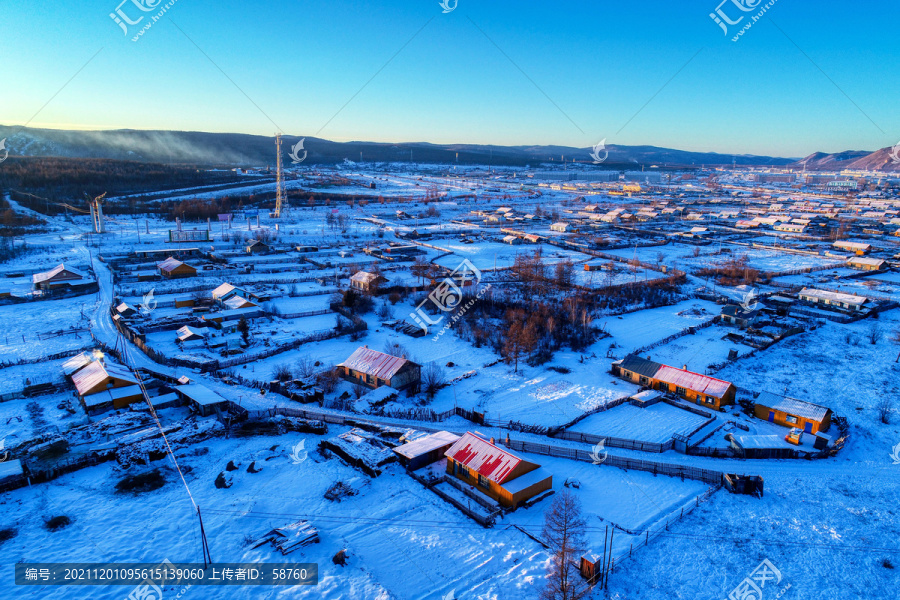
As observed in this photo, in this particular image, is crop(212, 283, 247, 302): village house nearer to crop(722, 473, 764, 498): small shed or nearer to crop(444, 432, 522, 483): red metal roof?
crop(444, 432, 522, 483): red metal roof

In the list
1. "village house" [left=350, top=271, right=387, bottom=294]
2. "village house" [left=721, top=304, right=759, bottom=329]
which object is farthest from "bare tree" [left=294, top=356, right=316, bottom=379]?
"village house" [left=721, top=304, right=759, bottom=329]

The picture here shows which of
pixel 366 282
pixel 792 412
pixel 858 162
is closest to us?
pixel 792 412

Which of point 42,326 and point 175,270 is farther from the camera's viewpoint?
point 175,270

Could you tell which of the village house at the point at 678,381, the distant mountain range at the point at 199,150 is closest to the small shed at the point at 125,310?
the village house at the point at 678,381

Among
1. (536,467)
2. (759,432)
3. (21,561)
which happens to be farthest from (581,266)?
(21,561)

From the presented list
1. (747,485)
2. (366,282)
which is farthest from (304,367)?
(747,485)

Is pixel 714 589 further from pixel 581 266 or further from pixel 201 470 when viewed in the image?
pixel 581 266

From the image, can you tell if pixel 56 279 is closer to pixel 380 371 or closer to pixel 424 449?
pixel 380 371
